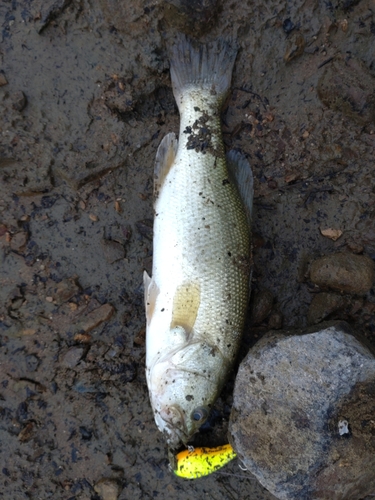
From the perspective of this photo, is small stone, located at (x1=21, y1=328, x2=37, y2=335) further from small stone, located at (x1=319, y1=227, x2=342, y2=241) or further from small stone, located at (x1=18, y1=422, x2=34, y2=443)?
small stone, located at (x1=319, y1=227, x2=342, y2=241)

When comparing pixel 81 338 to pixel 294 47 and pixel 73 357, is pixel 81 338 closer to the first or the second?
pixel 73 357

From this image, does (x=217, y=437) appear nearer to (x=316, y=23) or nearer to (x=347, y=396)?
(x=347, y=396)

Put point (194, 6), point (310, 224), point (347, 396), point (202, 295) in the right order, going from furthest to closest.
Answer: point (310, 224), point (194, 6), point (202, 295), point (347, 396)

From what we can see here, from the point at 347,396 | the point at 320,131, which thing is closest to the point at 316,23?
the point at 320,131

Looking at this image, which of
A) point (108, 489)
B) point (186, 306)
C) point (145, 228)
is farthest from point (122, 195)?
point (108, 489)

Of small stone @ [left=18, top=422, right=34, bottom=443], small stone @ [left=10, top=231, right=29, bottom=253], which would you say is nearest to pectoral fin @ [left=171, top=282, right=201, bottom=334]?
small stone @ [left=10, top=231, right=29, bottom=253]

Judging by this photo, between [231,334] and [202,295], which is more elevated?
[202,295]
